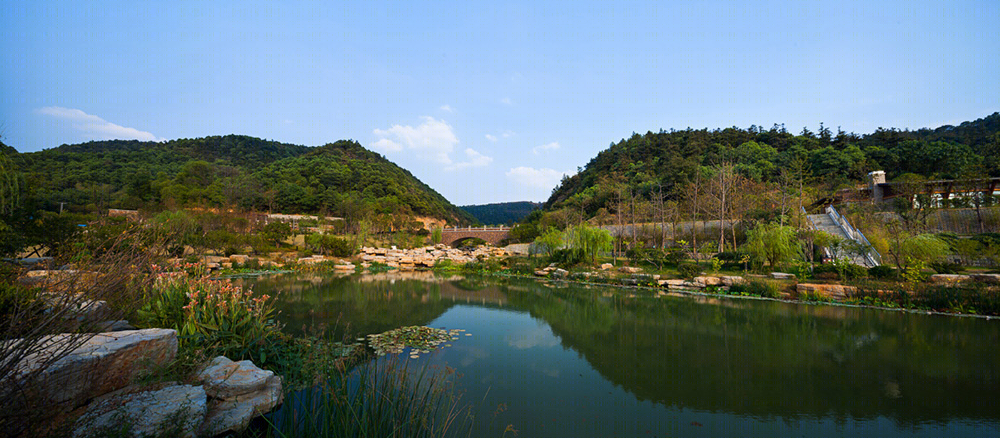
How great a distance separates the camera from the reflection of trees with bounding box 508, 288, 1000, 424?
16.0 ft

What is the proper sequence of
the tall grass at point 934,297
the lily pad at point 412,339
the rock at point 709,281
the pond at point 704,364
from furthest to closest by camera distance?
the rock at point 709,281 → the tall grass at point 934,297 → the lily pad at point 412,339 → the pond at point 704,364

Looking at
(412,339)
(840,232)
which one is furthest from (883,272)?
(412,339)

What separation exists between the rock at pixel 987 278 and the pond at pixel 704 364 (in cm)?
296

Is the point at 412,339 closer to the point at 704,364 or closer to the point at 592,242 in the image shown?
the point at 704,364

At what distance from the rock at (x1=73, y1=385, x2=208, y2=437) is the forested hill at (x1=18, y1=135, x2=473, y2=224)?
3910cm

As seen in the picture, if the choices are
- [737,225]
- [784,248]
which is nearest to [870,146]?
[737,225]

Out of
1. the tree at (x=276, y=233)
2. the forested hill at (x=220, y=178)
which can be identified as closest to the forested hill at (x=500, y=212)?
the forested hill at (x=220, y=178)

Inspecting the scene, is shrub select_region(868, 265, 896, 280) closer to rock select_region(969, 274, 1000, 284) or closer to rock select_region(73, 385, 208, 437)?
rock select_region(969, 274, 1000, 284)

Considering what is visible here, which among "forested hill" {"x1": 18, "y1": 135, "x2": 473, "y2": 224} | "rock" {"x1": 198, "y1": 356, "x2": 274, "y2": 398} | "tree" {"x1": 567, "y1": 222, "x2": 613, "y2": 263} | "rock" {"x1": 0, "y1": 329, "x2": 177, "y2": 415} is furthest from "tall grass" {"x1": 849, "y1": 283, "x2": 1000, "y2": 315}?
"forested hill" {"x1": 18, "y1": 135, "x2": 473, "y2": 224}

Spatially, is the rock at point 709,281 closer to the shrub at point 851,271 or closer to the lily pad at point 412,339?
the shrub at point 851,271

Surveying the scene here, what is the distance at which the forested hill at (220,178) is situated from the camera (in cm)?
4206

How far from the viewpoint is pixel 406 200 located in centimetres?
5969

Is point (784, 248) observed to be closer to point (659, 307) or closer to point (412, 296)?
point (659, 307)

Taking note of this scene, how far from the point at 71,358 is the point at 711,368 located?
7341 millimetres
